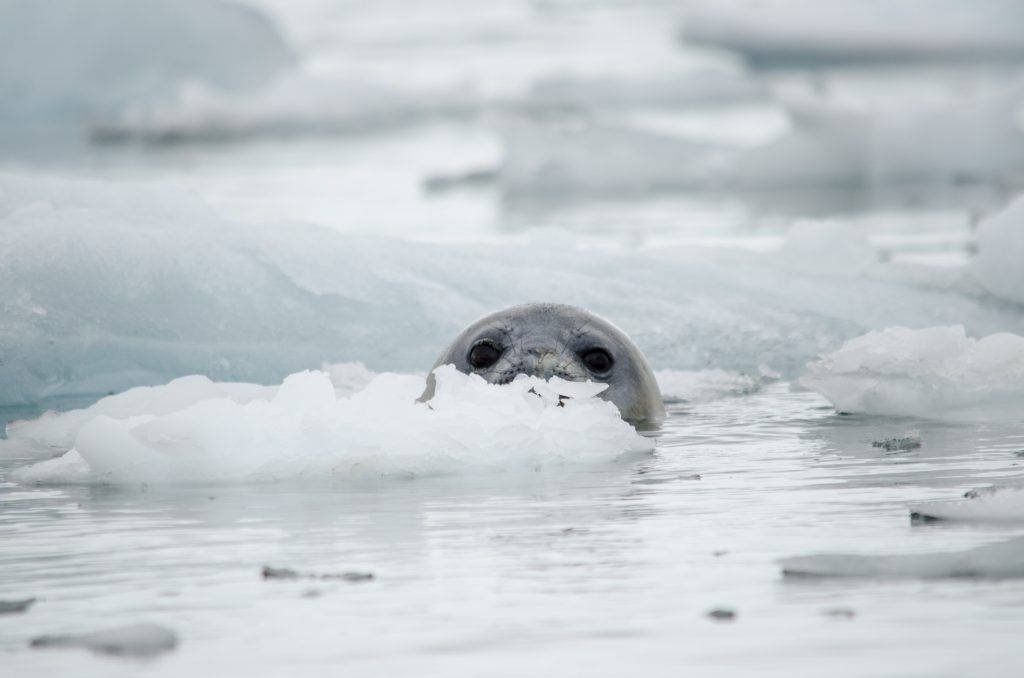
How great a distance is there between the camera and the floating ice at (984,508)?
4.59 metres

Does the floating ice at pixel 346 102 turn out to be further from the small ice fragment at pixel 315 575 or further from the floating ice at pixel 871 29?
the small ice fragment at pixel 315 575

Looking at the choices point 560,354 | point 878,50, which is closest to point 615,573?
point 560,354

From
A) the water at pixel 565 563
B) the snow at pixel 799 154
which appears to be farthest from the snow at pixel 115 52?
the water at pixel 565 563

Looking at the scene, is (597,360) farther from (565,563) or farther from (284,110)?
(284,110)

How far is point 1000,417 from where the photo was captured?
678 cm

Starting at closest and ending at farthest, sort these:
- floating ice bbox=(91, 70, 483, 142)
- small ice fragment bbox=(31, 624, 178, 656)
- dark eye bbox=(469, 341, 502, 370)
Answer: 1. small ice fragment bbox=(31, 624, 178, 656)
2. dark eye bbox=(469, 341, 502, 370)
3. floating ice bbox=(91, 70, 483, 142)

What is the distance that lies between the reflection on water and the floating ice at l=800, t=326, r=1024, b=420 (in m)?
0.81

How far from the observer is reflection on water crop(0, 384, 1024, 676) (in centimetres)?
356

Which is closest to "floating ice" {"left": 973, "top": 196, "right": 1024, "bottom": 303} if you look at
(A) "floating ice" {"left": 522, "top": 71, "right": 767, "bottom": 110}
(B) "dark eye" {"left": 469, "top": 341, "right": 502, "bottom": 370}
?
(B) "dark eye" {"left": 469, "top": 341, "right": 502, "bottom": 370}

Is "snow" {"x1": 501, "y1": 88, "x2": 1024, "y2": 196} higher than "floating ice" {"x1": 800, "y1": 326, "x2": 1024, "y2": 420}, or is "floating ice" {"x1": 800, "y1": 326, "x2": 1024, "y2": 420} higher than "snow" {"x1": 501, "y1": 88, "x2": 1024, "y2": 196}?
"snow" {"x1": 501, "y1": 88, "x2": 1024, "y2": 196}

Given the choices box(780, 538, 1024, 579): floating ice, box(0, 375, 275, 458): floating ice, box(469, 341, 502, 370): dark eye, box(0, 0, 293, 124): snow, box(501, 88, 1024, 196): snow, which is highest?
box(0, 0, 293, 124): snow

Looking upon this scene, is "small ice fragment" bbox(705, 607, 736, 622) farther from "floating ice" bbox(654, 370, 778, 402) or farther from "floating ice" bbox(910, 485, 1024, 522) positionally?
"floating ice" bbox(654, 370, 778, 402)

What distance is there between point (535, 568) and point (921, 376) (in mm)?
3231

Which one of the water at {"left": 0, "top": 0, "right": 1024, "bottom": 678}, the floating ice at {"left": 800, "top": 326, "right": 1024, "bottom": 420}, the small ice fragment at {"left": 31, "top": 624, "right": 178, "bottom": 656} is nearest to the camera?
the water at {"left": 0, "top": 0, "right": 1024, "bottom": 678}
